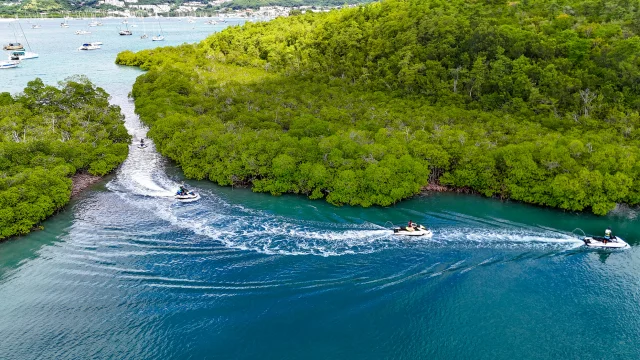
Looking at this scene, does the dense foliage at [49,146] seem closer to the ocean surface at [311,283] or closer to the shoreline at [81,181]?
the shoreline at [81,181]

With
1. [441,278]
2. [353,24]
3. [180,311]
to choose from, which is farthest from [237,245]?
[353,24]

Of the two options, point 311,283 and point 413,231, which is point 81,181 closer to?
point 311,283

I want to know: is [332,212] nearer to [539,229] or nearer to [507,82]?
[539,229]

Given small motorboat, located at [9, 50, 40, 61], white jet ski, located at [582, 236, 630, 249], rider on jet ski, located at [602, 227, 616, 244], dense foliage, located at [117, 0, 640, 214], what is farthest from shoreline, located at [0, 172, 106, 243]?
small motorboat, located at [9, 50, 40, 61]

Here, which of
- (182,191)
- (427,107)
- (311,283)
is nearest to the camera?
(311,283)

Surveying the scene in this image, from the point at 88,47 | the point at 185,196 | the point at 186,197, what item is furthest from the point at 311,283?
the point at 88,47

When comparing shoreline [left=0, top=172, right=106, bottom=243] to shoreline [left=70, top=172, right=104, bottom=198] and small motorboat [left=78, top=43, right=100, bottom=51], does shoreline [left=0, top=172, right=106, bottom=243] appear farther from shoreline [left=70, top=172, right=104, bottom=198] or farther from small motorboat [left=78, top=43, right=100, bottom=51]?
small motorboat [left=78, top=43, right=100, bottom=51]

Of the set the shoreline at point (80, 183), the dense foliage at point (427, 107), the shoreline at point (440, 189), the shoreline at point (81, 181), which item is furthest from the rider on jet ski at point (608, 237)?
the shoreline at point (81, 181)
